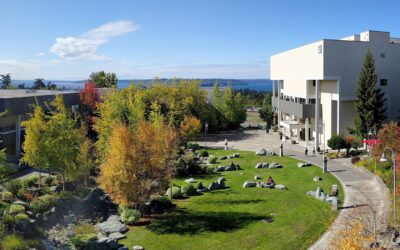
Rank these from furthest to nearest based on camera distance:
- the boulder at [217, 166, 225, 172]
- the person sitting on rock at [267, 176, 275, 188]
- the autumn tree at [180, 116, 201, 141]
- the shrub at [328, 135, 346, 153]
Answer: the autumn tree at [180, 116, 201, 141], the shrub at [328, 135, 346, 153], the boulder at [217, 166, 225, 172], the person sitting on rock at [267, 176, 275, 188]

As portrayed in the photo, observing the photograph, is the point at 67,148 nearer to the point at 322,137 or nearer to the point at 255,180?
the point at 255,180

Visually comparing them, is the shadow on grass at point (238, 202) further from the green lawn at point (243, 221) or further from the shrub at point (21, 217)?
the shrub at point (21, 217)

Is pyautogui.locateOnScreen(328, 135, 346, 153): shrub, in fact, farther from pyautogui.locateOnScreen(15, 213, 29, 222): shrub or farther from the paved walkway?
pyautogui.locateOnScreen(15, 213, 29, 222): shrub

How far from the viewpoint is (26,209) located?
25.6 metres

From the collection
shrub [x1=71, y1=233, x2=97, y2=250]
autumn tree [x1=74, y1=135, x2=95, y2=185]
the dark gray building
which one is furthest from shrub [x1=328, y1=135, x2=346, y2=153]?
the dark gray building

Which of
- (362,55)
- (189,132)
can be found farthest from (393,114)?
(189,132)

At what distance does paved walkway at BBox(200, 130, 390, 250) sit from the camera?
21359 mm

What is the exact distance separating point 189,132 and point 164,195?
22.7 metres

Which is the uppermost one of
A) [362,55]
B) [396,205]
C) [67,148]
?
[362,55]

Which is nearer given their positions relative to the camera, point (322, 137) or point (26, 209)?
point (26, 209)

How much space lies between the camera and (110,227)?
24406mm

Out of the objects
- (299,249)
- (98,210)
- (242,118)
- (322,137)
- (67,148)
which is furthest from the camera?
(242,118)

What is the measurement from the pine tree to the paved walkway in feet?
17.1

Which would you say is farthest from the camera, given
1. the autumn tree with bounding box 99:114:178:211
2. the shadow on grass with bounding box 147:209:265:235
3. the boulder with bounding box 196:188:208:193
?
the boulder with bounding box 196:188:208:193
